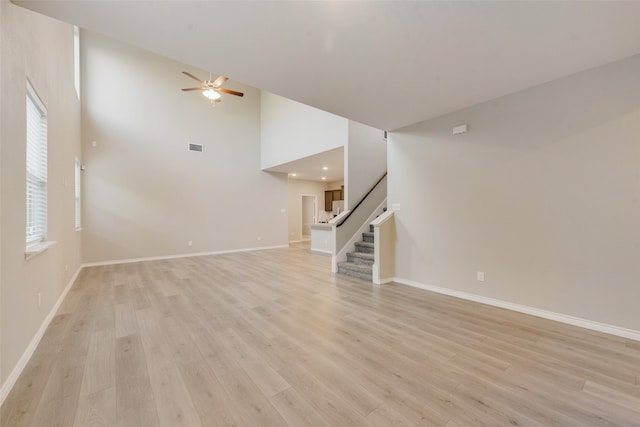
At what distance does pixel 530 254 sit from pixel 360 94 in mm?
2717

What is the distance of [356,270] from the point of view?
4668 mm

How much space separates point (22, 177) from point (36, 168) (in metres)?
0.97

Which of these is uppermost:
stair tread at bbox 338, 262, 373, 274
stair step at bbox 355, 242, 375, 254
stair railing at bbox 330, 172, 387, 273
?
stair railing at bbox 330, 172, 387, 273

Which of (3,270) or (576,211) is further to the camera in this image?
(576,211)

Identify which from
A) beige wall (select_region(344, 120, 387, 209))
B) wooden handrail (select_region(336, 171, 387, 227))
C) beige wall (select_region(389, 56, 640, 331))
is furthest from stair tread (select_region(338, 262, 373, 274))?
beige wall (select_region(344, 120, 387, 209))

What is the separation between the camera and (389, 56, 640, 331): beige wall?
241cm

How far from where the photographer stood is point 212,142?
24.6ft

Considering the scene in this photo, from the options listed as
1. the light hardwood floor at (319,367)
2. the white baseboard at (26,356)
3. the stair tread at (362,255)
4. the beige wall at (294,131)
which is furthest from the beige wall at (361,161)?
the white baseboard at (26,356)

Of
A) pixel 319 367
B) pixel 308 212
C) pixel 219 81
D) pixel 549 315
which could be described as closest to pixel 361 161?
pixel 219 81

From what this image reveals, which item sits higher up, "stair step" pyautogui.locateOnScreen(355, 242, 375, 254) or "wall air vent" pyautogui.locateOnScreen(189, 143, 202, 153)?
"wall air vent" pyautogui.locateOnScreen(189, 143, 202, 153)

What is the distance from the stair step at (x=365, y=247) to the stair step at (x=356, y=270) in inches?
19.4

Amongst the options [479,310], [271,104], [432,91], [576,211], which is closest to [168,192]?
[271,104]

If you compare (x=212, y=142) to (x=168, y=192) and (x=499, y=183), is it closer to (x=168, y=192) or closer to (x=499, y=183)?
(x=168, y=192)

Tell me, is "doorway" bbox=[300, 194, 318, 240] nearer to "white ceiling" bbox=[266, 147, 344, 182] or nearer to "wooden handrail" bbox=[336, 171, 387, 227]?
"white ceiling" bbox=[266, 147, 344, 182]
